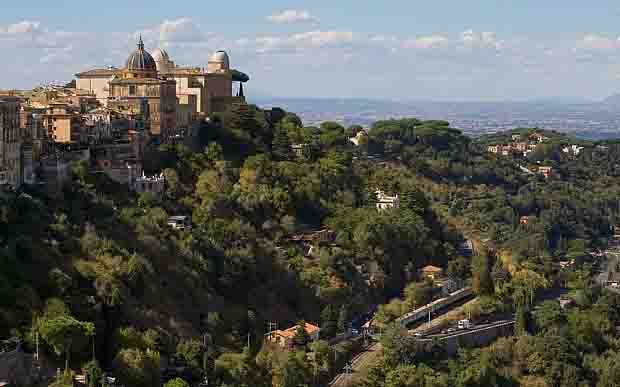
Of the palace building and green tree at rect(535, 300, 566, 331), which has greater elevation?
the palace building

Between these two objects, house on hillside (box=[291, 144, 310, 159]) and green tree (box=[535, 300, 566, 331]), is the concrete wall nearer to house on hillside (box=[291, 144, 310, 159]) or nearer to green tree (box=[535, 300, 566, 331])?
green tree (box=[535, 300, 566, 331])

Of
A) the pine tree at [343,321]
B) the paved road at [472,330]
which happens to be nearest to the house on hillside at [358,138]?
the paved road at [472,330]

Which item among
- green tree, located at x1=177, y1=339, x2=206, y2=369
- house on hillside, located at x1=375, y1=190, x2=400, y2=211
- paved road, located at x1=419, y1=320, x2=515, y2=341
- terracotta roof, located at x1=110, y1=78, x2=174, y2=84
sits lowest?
paved road, located at x1=419, y1=320, x2=515, y2=341

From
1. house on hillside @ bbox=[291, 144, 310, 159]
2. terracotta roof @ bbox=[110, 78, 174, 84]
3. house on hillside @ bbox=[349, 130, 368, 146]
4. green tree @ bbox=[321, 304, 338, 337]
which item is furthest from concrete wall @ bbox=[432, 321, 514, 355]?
house on hillside @ bbox=[349, 130, 368, 146]

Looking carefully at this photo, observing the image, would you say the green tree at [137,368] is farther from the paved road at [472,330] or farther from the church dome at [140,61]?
the church dome at [140,61]

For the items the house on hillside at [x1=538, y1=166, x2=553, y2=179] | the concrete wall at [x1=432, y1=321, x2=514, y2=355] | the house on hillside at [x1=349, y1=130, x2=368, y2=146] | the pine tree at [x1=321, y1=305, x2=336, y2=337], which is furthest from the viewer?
the house on hillside at [x1=538, y1=166, x2=553, y2=179]

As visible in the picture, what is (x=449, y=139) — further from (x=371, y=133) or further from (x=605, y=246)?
(x=605, y=246)

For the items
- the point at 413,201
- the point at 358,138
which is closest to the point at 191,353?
the point at 413,201
